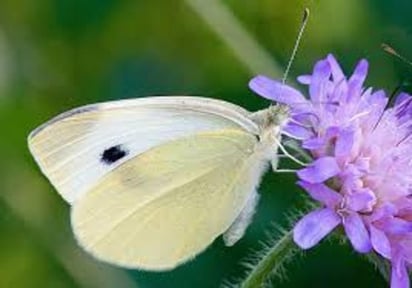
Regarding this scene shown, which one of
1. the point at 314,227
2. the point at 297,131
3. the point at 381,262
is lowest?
the point at 381,262

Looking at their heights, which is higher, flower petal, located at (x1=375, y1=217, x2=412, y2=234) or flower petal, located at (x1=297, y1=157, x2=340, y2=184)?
flower petal, located at (x1=297, y1=157, x2=340, y2=184)

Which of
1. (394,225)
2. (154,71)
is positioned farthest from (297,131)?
(154,71)

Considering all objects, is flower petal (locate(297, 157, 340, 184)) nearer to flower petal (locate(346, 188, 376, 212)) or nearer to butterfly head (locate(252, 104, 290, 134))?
flower petal (locate(346, 188, 376, 212))

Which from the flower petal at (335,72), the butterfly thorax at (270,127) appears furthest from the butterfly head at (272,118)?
the flower petal at (335,72)

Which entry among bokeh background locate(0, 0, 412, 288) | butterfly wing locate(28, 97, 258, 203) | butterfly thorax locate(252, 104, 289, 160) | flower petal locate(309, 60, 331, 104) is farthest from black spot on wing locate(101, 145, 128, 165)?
bokeh background locate(0, 0, 412, 288)

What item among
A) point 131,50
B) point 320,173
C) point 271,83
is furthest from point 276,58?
point 320,173

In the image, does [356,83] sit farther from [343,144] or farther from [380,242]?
[380,242]

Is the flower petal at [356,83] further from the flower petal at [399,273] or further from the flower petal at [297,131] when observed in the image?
the flower petal at [399,273]

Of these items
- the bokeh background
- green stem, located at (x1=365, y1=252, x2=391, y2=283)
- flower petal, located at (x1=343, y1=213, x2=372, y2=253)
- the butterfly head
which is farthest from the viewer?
the bokeh background

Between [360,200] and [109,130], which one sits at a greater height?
[109,130]
